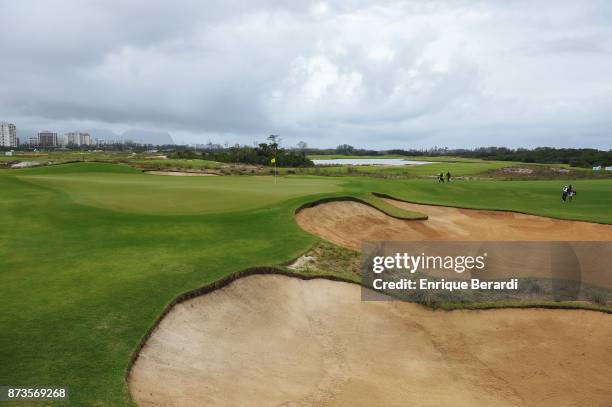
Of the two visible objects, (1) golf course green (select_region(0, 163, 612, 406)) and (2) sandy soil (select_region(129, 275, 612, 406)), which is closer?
(1) golf course green (select_region(0, 163, 612, 406))

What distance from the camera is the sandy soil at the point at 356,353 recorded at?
8.38 meters

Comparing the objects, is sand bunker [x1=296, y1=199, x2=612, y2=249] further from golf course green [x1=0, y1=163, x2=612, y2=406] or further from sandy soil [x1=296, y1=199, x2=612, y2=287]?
golf course green [x1=0, y1=163, x2=612, y2=406]

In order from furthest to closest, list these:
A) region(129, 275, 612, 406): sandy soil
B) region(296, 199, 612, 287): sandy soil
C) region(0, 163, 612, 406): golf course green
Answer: region(296, 199, 612, 287): sandy soil
region(129, 275, 612, 406): sandy soil
region(0, 163, 612, 406): golf course green

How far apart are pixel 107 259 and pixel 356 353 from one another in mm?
8336

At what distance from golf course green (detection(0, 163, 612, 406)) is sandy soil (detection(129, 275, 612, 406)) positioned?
84 centimetres

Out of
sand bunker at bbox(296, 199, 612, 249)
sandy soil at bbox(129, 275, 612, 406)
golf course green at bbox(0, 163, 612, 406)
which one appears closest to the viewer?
golf course green at bbox(0, 163, 612, 406)

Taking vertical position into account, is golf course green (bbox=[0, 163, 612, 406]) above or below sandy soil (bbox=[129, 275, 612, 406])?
above

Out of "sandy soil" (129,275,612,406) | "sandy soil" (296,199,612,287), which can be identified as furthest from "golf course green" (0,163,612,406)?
"sandy soil" (296,199,612,287)

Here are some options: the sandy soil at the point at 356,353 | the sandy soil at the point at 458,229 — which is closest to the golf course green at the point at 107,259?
the sandy soil at the point at 356,353

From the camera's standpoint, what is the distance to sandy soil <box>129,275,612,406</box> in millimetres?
8383

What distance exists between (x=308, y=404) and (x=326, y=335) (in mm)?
2862

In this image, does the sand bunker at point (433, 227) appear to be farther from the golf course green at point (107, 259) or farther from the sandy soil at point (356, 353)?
the sandy soil at point (356, 353)

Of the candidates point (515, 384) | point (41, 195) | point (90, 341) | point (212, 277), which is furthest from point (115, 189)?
point (515, 384)

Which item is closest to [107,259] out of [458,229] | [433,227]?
[433,227]
